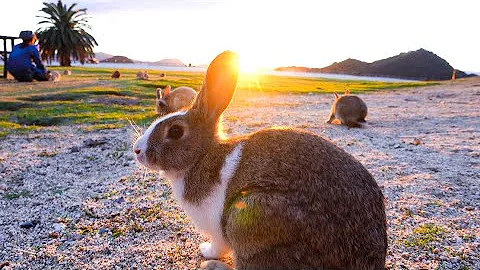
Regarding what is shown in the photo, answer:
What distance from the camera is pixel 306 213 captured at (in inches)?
120

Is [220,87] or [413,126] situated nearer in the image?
[220,87]

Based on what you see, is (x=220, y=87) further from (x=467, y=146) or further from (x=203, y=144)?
(x=467, y=146)

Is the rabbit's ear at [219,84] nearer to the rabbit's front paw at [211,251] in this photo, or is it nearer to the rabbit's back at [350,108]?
the rabbit's front paw at [211,251]

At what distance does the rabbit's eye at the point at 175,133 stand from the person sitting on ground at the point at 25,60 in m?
23.1

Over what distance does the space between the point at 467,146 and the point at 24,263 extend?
30.3ft

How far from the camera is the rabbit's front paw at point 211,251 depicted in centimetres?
392

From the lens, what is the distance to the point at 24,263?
391cm

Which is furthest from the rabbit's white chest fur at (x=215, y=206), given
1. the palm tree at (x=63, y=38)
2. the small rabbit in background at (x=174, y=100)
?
the palm tree at (x=63, y=38)

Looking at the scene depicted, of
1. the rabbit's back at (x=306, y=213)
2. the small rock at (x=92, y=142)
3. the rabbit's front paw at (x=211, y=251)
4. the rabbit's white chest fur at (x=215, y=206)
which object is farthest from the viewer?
the small rock at (x=92, y=142)

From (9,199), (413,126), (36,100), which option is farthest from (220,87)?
(36,100)

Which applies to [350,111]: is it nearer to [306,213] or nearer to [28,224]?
[28,224]

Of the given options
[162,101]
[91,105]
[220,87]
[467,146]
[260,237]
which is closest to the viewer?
[260,237]

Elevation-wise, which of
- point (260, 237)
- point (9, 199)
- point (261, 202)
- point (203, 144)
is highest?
point (203, 144)

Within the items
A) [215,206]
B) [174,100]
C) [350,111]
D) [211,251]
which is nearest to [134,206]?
[211,251]
